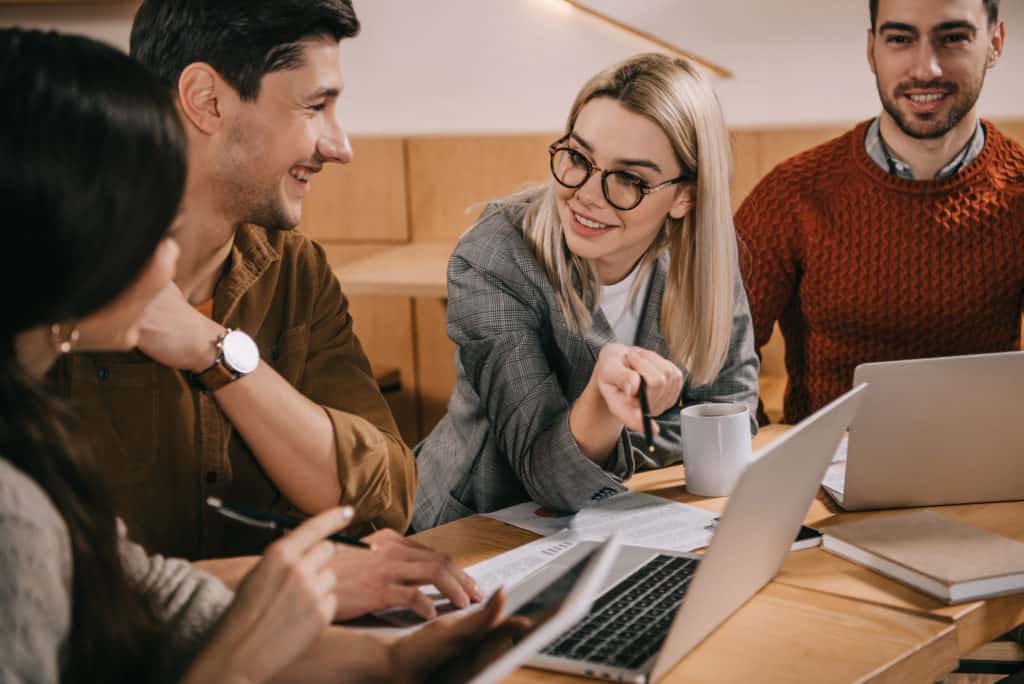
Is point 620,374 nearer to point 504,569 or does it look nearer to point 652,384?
point 652,384

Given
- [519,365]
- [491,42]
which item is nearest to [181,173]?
[519,365]

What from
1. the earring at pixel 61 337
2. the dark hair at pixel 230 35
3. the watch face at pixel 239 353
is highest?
the dark hair at pixel 230 35

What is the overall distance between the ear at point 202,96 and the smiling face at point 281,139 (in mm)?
20

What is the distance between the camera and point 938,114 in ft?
6.76

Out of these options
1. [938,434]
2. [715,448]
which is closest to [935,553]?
[938,434]

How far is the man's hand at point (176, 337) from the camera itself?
1.28m

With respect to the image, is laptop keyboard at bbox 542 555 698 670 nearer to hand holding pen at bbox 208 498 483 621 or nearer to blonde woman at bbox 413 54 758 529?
hand holding pen at bbox 208 498 483 621

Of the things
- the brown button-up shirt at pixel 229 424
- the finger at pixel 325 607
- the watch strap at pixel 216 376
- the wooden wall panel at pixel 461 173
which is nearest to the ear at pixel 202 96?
the brown button-up shirt at pixel 229 424

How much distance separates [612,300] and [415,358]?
169 centimetres

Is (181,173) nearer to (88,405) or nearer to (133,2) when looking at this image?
(88,405)

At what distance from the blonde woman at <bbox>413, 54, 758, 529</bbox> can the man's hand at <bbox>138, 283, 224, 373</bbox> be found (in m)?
0.45

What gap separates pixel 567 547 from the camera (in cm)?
132

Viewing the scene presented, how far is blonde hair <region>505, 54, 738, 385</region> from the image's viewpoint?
168 cm

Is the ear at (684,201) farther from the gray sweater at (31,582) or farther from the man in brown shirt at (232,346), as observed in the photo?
the gray sweater at (31,582)
